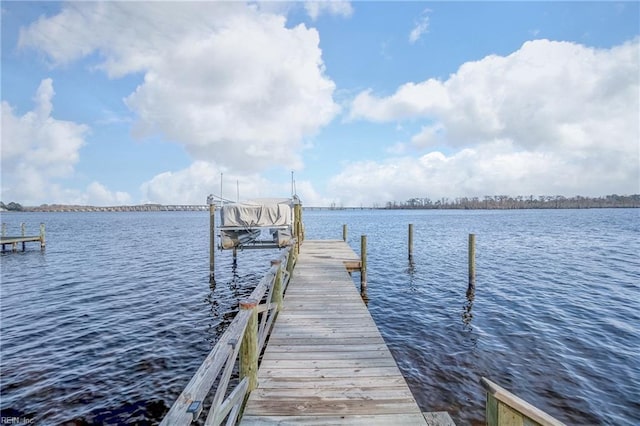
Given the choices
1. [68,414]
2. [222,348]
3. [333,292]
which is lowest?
[68,414]

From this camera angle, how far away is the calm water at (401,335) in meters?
6.14

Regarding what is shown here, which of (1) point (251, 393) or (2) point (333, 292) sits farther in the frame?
(2) point (333, 292)

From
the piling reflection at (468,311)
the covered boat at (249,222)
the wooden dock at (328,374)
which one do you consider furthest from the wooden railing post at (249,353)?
the covered boat at (249,222)

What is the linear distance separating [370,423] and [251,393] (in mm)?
1580

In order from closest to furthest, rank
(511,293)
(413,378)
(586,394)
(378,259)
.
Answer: (586,394) → (413,378) → (511,293) → (378,259)

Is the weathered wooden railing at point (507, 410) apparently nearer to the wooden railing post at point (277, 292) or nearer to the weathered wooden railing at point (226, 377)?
the weathered wooden railing at point (226, 377)

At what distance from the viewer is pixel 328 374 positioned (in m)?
4.67

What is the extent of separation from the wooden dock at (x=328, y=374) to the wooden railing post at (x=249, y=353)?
172 millimetres

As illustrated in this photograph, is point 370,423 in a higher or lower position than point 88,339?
higher

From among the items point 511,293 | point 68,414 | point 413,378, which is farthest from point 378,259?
point 68,414

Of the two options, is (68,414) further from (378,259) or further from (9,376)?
(378,259)

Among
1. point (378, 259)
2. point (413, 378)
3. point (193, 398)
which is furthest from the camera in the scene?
point (378, 259)

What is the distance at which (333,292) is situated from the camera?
9.31 metres

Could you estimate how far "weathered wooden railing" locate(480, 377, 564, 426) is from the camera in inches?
81.5
